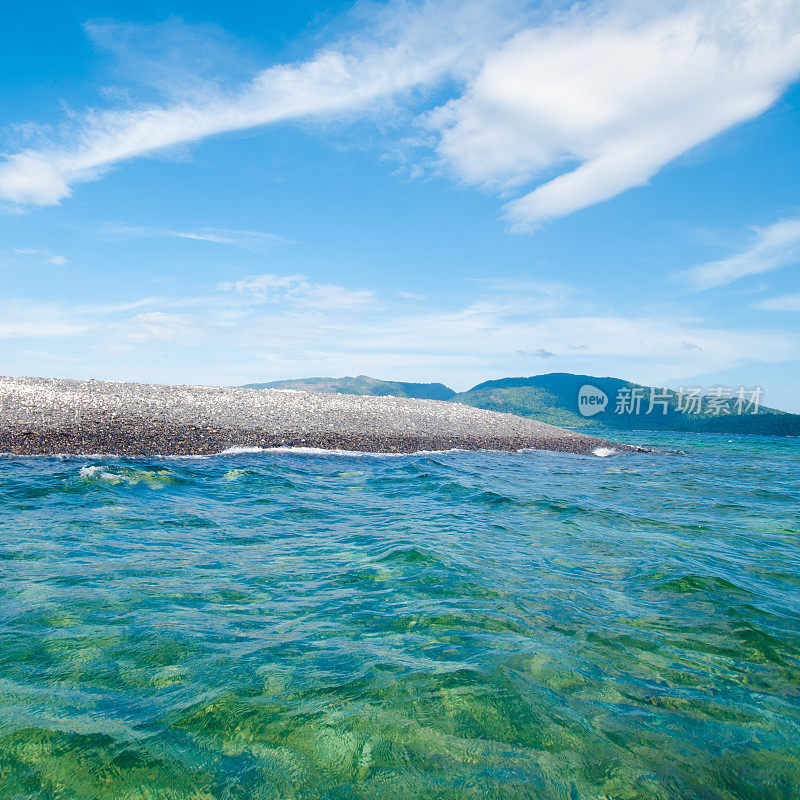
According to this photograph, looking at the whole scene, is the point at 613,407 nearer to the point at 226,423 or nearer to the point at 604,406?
the point at 604,406

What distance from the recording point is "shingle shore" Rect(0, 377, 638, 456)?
1705cm

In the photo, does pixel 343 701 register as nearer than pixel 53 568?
Yes

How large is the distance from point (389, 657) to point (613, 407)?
537 ft

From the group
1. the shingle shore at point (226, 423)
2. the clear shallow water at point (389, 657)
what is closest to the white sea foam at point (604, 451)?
the shingle shore at point (226, 423)

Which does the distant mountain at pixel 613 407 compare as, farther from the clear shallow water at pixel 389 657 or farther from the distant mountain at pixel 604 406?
the clear shallow water at pixel 389 657

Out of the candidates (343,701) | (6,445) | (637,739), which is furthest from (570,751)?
(6,445)

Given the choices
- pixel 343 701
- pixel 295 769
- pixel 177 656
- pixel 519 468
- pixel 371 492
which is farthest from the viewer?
pixel 519 468

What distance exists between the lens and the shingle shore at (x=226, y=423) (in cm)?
1705

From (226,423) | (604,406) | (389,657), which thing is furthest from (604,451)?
(604,406)

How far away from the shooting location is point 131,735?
9.00ft

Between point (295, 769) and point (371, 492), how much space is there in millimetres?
9378

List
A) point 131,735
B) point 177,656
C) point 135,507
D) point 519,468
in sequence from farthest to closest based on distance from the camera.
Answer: point 519,468
point 135,507
point 177,656
point 131,735

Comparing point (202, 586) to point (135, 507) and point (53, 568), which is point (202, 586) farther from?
point (135, 507)

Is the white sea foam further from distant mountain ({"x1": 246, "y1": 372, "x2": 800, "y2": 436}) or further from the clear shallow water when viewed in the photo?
distant mountain ({"x1": 246, "y1": 372, "x2": 800, "y2": 436})
